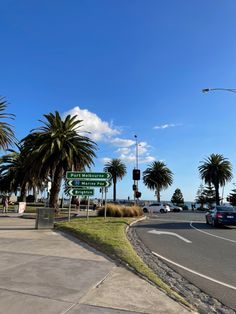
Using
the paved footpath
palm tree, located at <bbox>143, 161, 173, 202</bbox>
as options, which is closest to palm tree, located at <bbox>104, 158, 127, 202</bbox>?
palm tree, located at <bbox>143, 161, 173, 202</bbox>

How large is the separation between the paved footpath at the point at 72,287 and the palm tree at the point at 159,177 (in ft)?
248

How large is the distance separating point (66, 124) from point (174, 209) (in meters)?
36.3

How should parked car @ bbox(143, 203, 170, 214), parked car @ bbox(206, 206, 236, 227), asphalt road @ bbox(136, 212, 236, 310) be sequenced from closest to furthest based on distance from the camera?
1. asphalt road @ bbox(136, 212, 236, 310)
2. parked car @ bbox(206, 206, 236, 227)
3. parked car @ bbox(143, 203, 170, 214)

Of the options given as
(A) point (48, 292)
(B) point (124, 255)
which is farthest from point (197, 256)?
(A) point (48, 292)

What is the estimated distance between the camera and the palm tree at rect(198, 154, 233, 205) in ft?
264

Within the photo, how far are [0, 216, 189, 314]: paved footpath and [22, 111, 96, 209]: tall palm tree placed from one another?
23.0 metres

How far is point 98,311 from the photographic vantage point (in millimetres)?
5293

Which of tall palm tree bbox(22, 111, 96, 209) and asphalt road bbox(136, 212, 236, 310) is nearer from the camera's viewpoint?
asphalt road bbox(136, 212, 236, 310)

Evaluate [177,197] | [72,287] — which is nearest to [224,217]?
[72,287]

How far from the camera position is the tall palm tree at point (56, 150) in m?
32.8

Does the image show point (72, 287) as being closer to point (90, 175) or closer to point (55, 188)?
point (90, 175)

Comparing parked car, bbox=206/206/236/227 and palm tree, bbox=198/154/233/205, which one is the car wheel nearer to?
parked car, bbox=206/206/236/227

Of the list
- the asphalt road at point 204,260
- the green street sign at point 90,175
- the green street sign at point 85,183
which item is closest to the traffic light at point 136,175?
the green street sign at point 85,183

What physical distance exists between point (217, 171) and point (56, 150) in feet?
178
